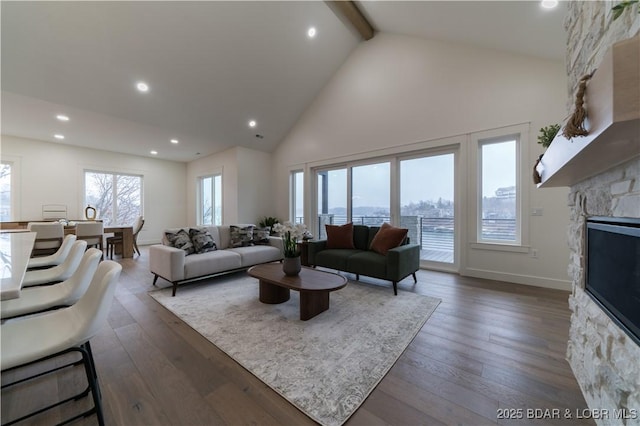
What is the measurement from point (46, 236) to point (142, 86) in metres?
2.98

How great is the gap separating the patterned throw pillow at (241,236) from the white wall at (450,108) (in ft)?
8.23

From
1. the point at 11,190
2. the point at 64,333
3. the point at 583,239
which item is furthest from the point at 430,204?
the point at 11,190

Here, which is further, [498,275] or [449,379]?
[498,275]

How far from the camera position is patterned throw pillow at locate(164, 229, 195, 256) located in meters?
3.55

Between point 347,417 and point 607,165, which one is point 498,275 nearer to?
point 607,165

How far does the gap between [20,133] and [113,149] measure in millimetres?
1581

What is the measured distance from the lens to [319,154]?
5.79 metres

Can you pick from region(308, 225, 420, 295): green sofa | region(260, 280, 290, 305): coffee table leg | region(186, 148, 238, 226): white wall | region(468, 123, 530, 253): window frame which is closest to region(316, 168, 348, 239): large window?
region(308, 225, 420, 295): green sofa

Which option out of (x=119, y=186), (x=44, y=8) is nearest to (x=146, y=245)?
(x=119, y=186)

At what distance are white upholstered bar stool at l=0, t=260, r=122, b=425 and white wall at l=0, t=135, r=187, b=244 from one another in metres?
Result: 6.67

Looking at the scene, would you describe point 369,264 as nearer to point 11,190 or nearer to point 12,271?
point 12,271

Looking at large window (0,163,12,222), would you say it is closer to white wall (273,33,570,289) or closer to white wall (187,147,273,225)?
white wall (187,147,273,225)

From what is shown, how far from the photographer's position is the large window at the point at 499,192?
359 cm

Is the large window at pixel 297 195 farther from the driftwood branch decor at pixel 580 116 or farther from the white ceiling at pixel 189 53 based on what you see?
the driftwood branch decor at pixel 580 116
